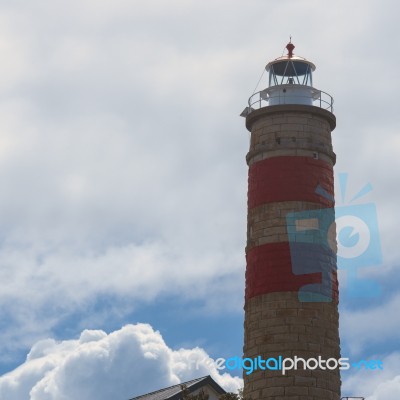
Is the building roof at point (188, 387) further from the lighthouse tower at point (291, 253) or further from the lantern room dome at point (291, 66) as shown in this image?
the lantern room dome at point (291, 66)

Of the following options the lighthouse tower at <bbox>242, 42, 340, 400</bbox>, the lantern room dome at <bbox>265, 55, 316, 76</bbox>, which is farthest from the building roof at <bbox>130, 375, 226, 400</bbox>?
the lantern room dome at <bbox>265, 55, 316, 76</bbox>

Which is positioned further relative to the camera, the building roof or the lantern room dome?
the lantern room dome

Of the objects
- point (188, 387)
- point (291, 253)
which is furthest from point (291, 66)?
point (188, 387)

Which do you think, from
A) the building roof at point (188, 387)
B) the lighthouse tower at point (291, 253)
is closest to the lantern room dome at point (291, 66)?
the lighthouse tower at point (291, 253)

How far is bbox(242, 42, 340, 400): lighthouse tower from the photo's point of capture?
49438mm

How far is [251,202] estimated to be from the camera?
53.4 m

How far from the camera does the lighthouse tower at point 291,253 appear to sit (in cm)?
4944

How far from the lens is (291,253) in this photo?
50500 mm

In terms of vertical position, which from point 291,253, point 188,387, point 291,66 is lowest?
point 188,387

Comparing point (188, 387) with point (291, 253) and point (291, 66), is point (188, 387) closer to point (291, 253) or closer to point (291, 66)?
point (291, 253)

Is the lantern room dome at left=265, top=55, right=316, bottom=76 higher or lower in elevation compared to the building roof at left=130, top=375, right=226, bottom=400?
higher

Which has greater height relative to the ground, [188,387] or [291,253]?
[291,253]

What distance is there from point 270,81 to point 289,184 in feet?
24.4

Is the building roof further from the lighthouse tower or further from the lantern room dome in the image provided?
the lantern room dome
